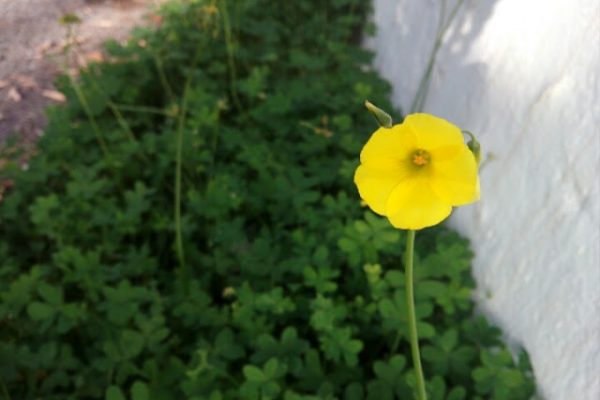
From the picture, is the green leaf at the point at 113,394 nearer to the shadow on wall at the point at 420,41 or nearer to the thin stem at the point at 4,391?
the thin stem at the point at 4,391

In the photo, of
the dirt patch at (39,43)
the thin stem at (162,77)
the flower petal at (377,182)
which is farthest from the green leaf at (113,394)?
the dirt patch at (39,43)

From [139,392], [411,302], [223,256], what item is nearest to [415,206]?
[411,302]

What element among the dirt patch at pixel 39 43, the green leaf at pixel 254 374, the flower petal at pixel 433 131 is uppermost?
the flower petal at pixel 433 131

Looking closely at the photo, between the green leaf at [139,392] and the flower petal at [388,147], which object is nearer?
the flower petal at [388,147]

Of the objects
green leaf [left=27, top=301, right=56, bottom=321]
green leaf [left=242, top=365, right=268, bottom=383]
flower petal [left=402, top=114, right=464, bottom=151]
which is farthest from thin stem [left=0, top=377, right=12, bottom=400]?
flower petal [left=402, top=114, right=464, bottom=151]

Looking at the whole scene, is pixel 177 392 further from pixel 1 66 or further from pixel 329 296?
pixel 1 66

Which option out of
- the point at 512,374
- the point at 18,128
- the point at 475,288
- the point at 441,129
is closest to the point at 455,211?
the point at 475,288

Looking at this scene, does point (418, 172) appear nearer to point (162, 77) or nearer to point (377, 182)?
point (377, 182)

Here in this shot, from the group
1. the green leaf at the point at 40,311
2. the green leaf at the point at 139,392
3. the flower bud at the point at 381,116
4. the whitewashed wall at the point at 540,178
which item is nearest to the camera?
the flower bud at the point at 381,116

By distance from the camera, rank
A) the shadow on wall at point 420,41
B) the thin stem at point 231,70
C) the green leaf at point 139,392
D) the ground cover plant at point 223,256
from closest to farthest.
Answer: the green leaf at point 139,392, the ground cover plant at point 223,256, the shadow on wall at point 420,41, the thin stem at point 231,70

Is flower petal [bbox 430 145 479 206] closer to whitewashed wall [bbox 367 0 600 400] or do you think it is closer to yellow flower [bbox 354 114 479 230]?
yellow flower [bbox 354 114 479 230]
